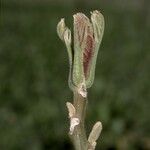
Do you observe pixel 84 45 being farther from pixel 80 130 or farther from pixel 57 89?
pixel 57 89

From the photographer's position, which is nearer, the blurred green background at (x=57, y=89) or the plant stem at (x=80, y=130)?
the plant stem at (x=80, y=130)

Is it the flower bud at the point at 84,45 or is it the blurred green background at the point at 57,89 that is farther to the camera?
the blurred green background at the point at 57,89

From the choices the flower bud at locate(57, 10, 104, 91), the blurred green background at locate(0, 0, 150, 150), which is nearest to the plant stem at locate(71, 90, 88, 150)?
the flower bud at locate(57, 10, 104, 91)

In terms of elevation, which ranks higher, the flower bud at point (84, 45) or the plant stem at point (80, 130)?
the flower bud at point (84, 45)

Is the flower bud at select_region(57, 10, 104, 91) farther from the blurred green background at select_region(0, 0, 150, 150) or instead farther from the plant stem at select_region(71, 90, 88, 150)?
the blurred green background at select_region(0, 0, 150, 150)

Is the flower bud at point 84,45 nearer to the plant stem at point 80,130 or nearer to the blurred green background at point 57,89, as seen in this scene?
the plant stem at point 80,130

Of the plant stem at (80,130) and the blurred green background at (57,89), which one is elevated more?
the plant stem at (80,130)

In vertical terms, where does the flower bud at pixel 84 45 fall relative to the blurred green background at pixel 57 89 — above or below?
above

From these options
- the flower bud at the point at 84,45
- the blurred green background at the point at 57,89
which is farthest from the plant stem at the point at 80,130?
the blurred green background at the point at 57,89

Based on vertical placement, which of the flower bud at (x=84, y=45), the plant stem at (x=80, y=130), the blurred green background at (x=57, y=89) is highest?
the flower bud at (x=84, y=45)
